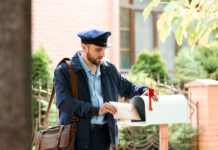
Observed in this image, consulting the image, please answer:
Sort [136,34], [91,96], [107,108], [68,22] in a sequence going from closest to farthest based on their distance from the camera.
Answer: [107,108]
[91,96]
[68,22]
[136,34]

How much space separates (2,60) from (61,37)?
34.4 ft

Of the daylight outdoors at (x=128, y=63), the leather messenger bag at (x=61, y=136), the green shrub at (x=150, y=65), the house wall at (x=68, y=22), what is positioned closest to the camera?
the daylight outdoors at (x=128, y=63)

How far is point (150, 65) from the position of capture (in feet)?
39.8

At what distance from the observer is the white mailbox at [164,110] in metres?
3.66

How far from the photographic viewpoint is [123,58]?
46.5 ft

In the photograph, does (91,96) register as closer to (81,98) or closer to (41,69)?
(81,98)

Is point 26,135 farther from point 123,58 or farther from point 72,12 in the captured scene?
point 123,58

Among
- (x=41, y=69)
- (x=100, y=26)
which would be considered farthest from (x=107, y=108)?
(x=100, y=26)

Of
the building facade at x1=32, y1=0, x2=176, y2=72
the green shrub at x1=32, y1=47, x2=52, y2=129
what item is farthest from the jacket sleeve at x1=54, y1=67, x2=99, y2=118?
the building facade at x1=32, y1=0, x2=176, y2=72

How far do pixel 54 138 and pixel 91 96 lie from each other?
1.43ft

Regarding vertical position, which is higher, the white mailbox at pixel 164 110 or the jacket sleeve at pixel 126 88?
the jacket sleeve at pixel 126 88

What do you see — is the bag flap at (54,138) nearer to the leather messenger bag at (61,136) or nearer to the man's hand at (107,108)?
the leather messenger bag at (61,136)

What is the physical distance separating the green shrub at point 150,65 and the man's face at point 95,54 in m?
8.09

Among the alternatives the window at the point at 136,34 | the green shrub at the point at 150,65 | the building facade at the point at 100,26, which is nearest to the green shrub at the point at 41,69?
the building facade at the point at 100,26
